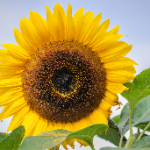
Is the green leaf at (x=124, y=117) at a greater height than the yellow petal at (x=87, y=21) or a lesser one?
lesser

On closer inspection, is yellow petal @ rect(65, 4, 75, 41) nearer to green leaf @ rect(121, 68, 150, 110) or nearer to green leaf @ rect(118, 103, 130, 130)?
green leaf @ rect(121, 68, 150, 110)

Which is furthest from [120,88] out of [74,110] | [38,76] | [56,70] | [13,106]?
[13,106]

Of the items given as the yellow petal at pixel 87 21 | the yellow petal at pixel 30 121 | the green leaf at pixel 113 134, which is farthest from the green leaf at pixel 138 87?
the yellow petal at pixel 30 121

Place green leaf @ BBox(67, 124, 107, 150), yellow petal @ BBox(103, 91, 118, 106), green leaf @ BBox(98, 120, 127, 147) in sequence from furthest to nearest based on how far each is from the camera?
green leaf @ BBox(98, 120, 127, 147)
yellow petal @ BBox(103, 91, 118, 106)
green leaf @ BBox(67, 124, 107, 150)

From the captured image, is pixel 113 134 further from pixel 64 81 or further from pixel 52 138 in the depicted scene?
pixel 52 138

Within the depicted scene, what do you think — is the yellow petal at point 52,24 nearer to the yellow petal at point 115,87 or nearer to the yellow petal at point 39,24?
the yellow petal at point 39,24

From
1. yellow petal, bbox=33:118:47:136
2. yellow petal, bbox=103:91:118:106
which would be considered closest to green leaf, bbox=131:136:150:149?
yellow petal, bbox=103:91:118:106

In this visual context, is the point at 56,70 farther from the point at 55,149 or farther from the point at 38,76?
the point at 55,149

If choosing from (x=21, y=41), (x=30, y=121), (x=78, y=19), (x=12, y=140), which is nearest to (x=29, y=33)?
(x=21, y=41)
